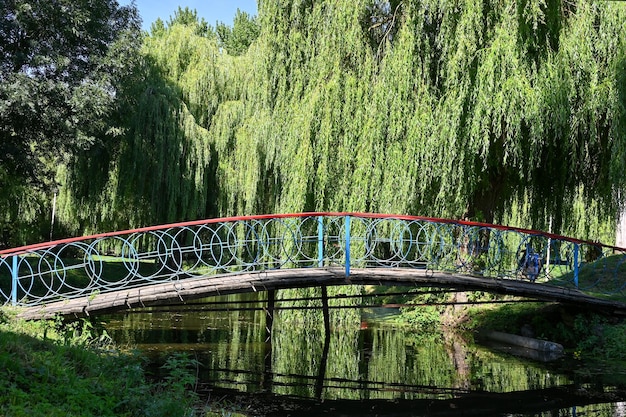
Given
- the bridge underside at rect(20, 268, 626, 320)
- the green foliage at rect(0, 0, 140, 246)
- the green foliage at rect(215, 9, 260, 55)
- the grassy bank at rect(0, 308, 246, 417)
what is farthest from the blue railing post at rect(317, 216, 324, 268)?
the green foliage at rect(215, 9, 260, 55)

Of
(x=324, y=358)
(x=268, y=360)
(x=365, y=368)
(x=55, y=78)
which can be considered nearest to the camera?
(x=365, y=368)

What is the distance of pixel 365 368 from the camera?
28.9ft

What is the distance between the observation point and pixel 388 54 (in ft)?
34.6

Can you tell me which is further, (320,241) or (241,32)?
(241,32)

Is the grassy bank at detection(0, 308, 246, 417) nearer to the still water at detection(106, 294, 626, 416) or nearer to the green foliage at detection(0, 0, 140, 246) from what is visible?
the still water at detection(106, 294, 626, 416)

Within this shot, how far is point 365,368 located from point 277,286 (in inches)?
65.1

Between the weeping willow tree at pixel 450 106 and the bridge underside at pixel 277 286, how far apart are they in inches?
49.8

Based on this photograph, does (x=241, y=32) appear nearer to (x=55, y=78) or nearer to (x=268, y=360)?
(x=55, y=78)

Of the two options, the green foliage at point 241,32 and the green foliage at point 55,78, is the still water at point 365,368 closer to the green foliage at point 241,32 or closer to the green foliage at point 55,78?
the green foliage at point 55,78

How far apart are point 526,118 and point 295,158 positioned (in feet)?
12.5

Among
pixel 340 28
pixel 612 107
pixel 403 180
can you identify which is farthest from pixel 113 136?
pixel 612 107

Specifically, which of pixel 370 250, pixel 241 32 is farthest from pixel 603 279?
pixel 241 32

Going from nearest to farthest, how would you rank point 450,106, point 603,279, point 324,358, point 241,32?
point 324,358, point 450,106, point 603,279, point 241,32

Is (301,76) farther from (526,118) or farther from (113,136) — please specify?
(113,136)
